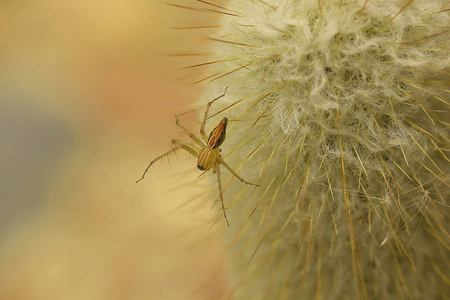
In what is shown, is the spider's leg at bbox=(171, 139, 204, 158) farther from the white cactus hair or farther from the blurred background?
the blurred background

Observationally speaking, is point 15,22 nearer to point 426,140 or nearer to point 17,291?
point 17,291

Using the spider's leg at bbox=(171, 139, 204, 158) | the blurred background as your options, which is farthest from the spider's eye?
the blurred background

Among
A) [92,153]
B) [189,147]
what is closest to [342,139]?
[189,147]

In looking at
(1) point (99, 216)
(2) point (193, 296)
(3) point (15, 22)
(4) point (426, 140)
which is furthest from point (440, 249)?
(3) point (15, 22)

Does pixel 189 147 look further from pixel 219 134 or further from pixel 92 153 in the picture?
pixel 92 153

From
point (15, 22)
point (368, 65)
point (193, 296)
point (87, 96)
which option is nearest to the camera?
point (368, 65)
